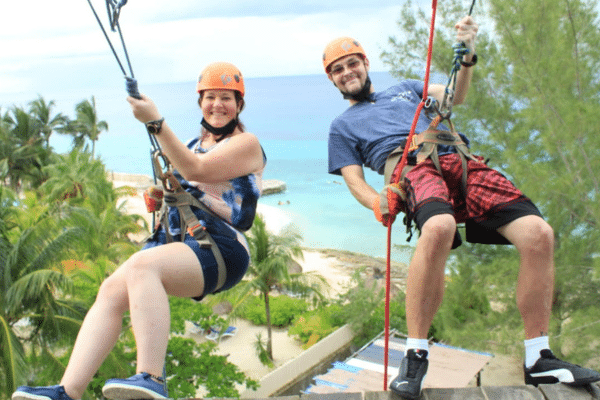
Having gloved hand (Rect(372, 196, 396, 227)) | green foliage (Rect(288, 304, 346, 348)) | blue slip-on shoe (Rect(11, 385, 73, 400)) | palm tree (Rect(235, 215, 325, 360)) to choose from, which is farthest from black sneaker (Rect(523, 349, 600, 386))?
green foliage (Rect(288, 304, 346, 348))

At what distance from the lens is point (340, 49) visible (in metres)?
3.64

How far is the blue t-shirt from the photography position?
346 cm

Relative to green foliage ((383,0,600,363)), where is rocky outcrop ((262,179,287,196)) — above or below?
below

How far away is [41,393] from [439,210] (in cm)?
186

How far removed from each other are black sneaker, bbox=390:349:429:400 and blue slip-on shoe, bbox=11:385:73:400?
1387 millimetres

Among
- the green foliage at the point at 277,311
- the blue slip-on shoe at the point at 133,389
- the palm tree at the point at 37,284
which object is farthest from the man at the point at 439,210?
the green foliage at the point at 277,311

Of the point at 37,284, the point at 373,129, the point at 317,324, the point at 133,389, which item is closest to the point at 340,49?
the point at 373,129

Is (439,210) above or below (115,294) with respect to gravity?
above

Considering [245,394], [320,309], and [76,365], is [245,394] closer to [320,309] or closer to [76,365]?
[320,309]

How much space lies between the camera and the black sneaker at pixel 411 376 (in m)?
2.47

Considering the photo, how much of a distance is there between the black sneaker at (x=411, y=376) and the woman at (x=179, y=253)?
994 mm

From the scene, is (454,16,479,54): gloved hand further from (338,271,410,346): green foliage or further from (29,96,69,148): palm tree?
(29,96,69,148): palm tree

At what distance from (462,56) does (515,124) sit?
1009 centimetres

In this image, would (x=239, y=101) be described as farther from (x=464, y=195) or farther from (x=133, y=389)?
(x=133, y=389)
